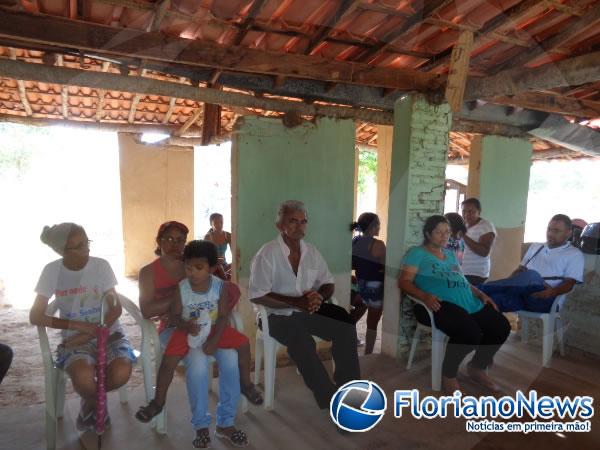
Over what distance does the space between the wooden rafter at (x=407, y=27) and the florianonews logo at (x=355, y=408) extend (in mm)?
2519

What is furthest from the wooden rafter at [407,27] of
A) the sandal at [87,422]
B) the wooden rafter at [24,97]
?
the wooden rafter at [24,97]

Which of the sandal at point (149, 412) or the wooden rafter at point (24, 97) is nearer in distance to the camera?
the sandal at point (149, 412)

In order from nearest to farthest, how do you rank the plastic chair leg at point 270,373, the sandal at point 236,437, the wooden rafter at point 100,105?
1. the sandal at point 236,437
2. the plastic chair leg at point 270,373
3. the wooden rafter at point 100,105

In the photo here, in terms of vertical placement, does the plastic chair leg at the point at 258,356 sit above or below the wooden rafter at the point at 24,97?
below

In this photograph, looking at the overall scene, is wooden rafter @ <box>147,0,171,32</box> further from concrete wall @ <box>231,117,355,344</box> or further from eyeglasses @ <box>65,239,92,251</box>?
eyeglasses @ <box>65,239,92,251</box>

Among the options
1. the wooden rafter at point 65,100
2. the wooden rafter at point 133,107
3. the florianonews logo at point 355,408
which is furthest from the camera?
the wooden rafter at point 133,107

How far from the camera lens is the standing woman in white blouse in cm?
414

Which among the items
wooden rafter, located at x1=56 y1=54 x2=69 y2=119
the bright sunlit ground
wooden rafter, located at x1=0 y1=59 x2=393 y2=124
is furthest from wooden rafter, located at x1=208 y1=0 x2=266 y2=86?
the bright sunlit ground

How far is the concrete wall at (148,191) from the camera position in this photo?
7844 mm

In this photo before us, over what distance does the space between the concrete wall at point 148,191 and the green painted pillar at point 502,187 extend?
5343 millimetres

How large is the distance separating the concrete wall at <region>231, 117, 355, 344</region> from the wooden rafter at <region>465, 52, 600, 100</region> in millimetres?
1231

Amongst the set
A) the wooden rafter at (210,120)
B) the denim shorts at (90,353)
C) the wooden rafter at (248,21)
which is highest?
the wooden rafter at (248,21)

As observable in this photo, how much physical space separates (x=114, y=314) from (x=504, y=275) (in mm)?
5117

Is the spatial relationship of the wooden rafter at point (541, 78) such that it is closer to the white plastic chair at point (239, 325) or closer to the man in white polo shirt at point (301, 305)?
the man in white polo shirt at point (301, 305)
